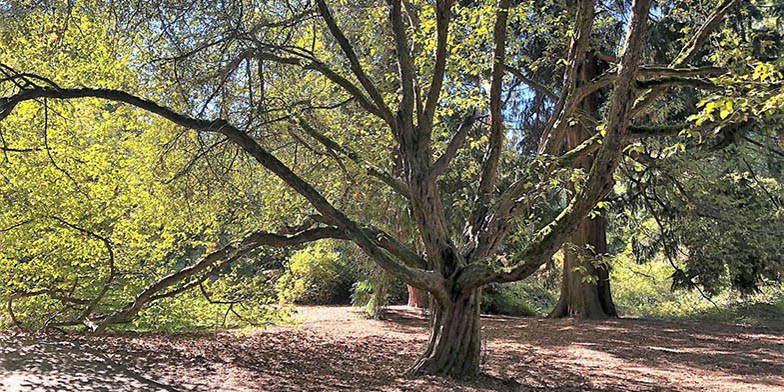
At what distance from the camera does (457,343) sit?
6.16 m

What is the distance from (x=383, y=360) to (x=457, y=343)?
211 cm

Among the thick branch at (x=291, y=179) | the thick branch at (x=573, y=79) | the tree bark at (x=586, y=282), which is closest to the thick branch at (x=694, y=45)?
the thick branch at (x=573, y=79)

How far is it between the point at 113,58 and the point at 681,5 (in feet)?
29.2

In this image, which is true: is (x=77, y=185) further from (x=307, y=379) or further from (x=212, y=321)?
(x=307, y=379)

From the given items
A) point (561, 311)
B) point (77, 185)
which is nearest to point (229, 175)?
point (77, 185)

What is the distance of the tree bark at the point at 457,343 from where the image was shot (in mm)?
6117

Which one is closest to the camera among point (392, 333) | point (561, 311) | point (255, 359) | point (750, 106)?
point (750, 106)

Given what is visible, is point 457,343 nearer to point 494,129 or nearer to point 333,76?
point 494,129

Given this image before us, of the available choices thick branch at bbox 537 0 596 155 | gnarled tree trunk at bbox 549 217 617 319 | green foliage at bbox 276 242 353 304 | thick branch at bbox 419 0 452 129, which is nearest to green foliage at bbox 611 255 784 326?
gnarled tree trunk at bbox 549 217 617 319

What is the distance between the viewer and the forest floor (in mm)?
6117

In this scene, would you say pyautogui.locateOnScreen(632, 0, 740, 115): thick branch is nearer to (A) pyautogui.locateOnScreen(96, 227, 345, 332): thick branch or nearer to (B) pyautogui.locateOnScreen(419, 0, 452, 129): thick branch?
(B) pyautogui.locateOnScreen(419, 0, 452, 129): thick branch

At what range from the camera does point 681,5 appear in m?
9.09

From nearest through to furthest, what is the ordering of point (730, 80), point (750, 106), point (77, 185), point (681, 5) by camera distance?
point (750, 106), point (730, 80), point (77, 185), point (681, 5)

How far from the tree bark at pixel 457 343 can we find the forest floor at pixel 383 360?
0.21m
